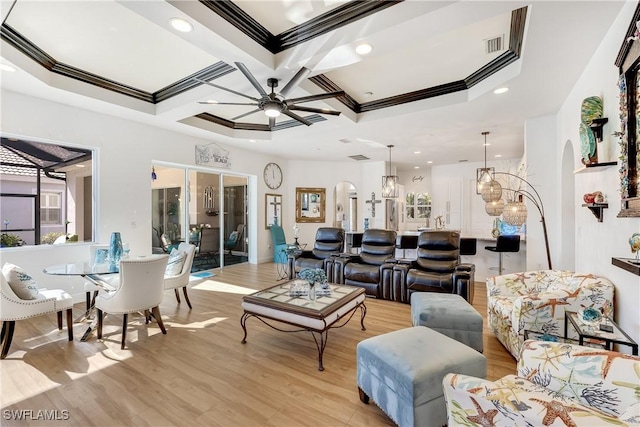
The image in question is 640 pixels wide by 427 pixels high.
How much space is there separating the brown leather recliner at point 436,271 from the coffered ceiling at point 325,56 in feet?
6.56

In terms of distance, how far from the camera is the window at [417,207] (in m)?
9.81

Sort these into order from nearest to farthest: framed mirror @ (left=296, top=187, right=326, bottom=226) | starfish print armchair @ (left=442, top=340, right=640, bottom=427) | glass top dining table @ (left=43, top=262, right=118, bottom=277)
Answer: starfish print armchair @ (left=442, top=340, right=640, bottom=427) < glass top dining table @ (left=43, top=262, right=118, bottom=277) < framed mirror @ (left=296, top=187, right=326, bottom=226)

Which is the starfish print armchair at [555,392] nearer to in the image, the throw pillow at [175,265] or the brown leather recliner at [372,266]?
the brown leather recliner at [372,266]

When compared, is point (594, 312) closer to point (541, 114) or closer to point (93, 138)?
point (541, 114)

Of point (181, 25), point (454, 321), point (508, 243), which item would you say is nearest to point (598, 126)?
point (454, 321)

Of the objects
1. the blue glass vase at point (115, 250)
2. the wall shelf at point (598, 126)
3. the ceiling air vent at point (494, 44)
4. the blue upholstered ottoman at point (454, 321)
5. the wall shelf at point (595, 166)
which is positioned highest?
the ceiling air vent at point (494, 44)

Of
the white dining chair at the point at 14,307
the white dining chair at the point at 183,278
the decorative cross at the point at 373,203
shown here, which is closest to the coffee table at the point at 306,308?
the white dining chair at the point at 183,278

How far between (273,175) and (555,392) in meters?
7.49

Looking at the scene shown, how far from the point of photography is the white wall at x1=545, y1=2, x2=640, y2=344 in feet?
6.90

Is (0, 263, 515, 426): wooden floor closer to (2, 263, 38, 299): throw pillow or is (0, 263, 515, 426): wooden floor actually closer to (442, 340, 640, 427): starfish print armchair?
(2, 263, 38, 299): throw pillow

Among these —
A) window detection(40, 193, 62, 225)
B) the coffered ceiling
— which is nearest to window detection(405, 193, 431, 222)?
the coffered ceiling

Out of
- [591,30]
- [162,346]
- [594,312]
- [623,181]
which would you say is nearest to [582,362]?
[594,312]

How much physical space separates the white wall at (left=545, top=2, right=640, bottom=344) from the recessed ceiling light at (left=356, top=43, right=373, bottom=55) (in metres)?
1.86

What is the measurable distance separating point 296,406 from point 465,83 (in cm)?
424
